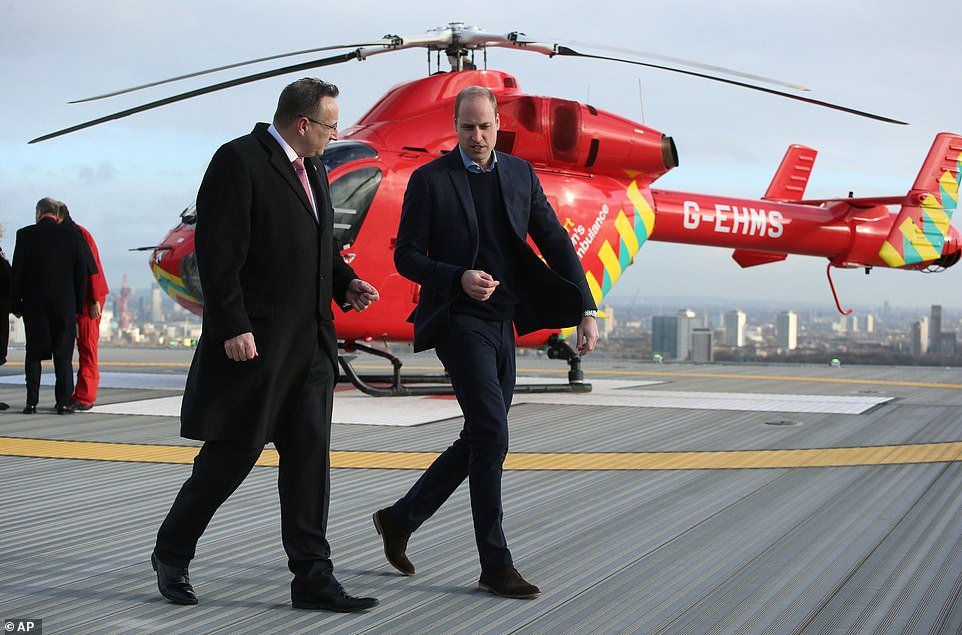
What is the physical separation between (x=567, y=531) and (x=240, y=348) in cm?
170

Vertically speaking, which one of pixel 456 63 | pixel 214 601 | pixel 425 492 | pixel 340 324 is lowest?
pixel 214 601

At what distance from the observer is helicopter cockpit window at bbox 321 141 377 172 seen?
28.5 ft

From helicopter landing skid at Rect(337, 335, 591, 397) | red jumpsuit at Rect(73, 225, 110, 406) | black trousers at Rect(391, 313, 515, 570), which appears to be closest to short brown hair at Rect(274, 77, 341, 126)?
black trousers at Rect(391, 313, 515, 570)

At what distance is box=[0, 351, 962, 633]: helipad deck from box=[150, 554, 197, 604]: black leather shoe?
0.13 feet

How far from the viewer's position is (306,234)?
3.20m

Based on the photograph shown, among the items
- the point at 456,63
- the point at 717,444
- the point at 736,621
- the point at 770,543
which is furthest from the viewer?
the point at 456,63

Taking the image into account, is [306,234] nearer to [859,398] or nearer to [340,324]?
[340,324]

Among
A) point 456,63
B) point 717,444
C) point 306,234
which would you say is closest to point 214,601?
point 306,234

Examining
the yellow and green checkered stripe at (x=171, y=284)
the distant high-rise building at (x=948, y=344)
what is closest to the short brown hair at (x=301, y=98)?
the yellow and green checkered stripe at (x=171, y=284)

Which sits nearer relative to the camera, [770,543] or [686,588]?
[686,588]

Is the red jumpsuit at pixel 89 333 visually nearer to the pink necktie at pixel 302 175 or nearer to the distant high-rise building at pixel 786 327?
the pink necktie at pixel 302 175

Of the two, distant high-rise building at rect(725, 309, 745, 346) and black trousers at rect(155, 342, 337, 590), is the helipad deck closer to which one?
black trousers at rect(155, 342, 337, 590)

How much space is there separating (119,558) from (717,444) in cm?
408

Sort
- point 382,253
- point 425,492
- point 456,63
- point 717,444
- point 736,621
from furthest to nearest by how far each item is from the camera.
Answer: point 456,63 < point 382,253 < point 717,444 < point 425,492 < point 736,621
